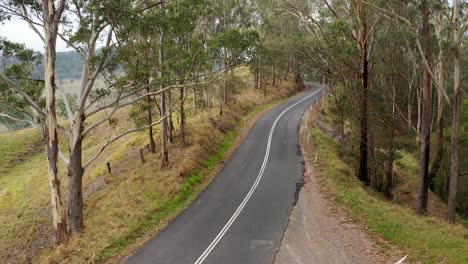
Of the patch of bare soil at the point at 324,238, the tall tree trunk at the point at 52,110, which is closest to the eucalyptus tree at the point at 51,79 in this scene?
the tall tree trunk at the point at 52,110

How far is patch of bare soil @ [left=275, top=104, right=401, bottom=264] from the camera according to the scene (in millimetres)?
13320

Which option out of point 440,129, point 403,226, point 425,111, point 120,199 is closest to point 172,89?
point 120,199

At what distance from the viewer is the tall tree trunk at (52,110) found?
1539 centimetres

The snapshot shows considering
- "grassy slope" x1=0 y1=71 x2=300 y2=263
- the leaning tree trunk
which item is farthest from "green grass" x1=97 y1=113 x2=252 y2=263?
the leaning tree trunk

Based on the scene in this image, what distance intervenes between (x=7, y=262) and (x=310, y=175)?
59.9 ft

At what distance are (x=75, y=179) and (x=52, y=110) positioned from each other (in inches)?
128

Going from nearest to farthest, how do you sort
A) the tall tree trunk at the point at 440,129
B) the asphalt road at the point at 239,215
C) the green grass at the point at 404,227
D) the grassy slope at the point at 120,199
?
1. the green grass at the point at 404,227
2. the asphalt road at the point at 239,215
3. the grassy slope at the point at 120,199
4. the tall tree trunk at the point at 440,129

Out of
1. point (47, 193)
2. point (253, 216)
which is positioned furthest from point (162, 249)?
point (47, 193)

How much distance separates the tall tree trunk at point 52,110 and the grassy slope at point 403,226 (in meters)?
12.8

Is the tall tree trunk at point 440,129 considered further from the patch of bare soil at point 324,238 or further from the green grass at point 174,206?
the green grass at point 174,206

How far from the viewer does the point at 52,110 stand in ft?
52.1

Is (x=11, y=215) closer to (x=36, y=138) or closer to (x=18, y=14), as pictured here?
(x=18, y=14)

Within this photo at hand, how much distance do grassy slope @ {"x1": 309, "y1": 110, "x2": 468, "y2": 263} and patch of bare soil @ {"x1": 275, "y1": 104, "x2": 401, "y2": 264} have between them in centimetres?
60

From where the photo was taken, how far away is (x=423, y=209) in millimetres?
21078
